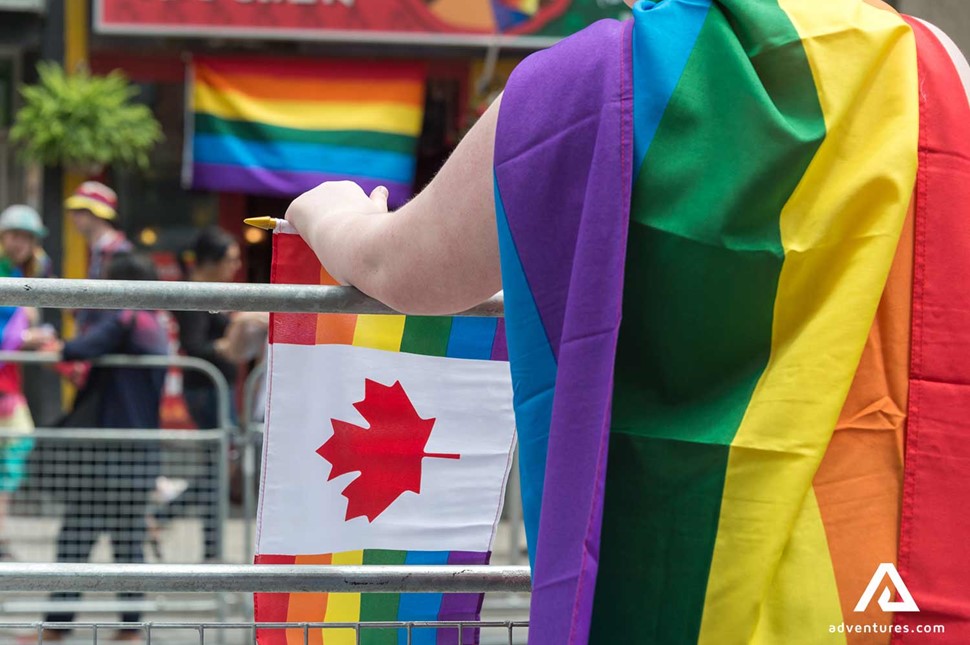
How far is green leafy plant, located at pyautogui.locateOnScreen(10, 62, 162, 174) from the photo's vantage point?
33.1ft

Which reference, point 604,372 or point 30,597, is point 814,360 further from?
point 30,597

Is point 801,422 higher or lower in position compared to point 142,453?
lower

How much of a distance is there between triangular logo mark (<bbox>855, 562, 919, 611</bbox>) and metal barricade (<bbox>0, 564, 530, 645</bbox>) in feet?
2.85

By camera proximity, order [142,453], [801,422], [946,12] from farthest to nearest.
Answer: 1. [142,453]
2. [946,12]
3. [801,422]

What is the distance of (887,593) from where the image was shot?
50.5 inches

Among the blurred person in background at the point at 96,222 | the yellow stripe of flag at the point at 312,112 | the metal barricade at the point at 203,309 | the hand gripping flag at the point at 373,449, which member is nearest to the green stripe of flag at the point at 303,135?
the yellow stripe of flag at the point at 312,112

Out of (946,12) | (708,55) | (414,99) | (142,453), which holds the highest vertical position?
(414,99)

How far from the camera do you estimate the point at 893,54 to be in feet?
4.34

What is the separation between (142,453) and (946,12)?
4714 mm

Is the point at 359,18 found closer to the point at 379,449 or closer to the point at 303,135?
the point at 303,135

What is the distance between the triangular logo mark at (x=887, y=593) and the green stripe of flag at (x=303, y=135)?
9.46 m

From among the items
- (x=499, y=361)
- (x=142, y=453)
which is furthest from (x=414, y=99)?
(x=499, y=361)

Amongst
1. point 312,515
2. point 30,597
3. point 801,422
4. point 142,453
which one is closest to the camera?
point 801,422

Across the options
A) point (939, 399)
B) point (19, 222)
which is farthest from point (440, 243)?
point (19, 222)
